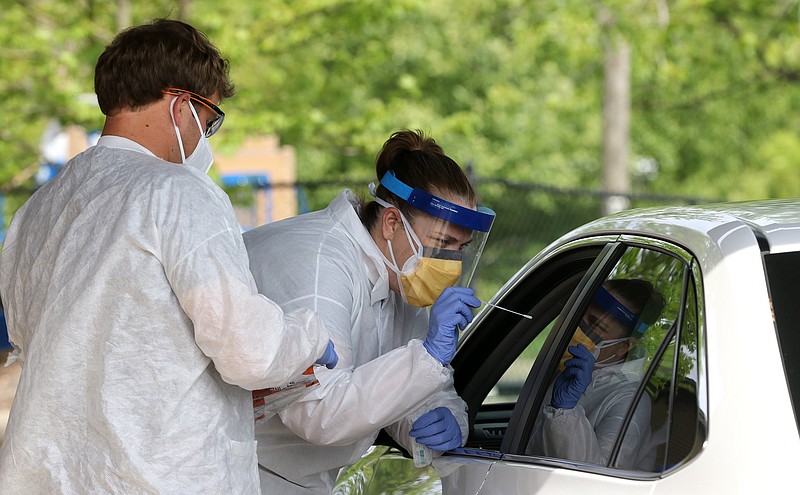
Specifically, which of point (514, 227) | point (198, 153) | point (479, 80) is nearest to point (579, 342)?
point (198, 153)

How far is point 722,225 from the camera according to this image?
7.16 feet

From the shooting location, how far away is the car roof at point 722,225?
2.05m

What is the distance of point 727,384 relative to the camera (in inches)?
74.4

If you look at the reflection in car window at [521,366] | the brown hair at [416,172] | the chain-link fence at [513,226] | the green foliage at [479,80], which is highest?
the green foliage at [479,80]

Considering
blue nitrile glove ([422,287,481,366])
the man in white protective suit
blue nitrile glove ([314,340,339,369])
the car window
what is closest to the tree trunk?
the car window

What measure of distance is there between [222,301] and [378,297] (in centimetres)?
89

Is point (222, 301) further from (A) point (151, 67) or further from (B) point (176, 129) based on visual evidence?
(A) point (151, 67)

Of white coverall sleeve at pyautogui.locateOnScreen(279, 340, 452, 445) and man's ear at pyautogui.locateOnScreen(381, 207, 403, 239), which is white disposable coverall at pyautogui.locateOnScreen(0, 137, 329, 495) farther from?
man's ear at pyautogui.locateOnScreen(381, 207, 403, 239)

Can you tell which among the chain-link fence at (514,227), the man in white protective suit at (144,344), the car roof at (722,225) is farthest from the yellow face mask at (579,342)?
the chain-link fence at (514,227)

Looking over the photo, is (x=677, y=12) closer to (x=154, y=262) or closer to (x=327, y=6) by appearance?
(x=327, y=6)

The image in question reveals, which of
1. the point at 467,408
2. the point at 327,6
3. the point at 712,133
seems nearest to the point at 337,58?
the point at 327,6

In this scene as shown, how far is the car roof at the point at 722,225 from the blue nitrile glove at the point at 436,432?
2.08ft

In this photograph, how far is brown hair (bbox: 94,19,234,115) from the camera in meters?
2.53

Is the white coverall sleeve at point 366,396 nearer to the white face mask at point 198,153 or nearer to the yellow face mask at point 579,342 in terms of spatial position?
the yellow face mask at point 579,342
